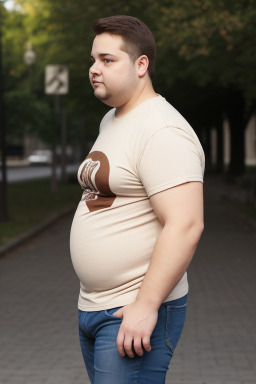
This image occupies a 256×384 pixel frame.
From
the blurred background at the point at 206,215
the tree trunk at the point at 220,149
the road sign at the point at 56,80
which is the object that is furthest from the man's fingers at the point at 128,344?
the tree trunk at the point at 220,149

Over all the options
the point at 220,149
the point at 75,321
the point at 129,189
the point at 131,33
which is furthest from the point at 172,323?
the point at 220,149

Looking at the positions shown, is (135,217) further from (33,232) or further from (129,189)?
(33,232)

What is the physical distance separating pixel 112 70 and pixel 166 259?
2.00ft

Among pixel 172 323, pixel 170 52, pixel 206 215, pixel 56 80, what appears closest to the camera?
pixel 172 323

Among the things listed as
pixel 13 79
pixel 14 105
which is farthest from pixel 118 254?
pixel 13 79

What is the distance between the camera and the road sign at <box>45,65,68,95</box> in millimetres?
24547

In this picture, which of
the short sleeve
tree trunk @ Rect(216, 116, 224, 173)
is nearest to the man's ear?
the short sleeve

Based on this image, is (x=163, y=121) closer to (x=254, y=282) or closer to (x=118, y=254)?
(x=118, y=254)

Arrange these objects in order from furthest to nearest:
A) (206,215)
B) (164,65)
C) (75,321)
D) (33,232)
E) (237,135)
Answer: (237,135) → (164,65) → (206,215) → (33,232) → (75,321)

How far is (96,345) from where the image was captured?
101 inches

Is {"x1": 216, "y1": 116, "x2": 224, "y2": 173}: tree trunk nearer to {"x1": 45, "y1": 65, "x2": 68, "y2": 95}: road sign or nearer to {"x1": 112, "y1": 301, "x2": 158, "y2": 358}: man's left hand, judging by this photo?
{"x1": 45, "y1": 65, "x2": 68, "y2": 95}: road sign

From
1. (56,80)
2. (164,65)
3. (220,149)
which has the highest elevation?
(164,65)

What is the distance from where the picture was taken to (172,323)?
8.43 ft

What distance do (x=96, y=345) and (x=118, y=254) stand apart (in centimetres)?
29
